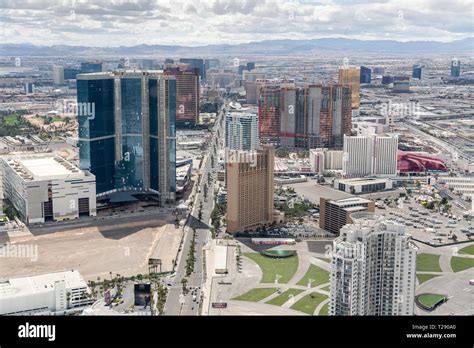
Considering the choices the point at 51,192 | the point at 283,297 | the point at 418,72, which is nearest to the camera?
the point at 283,297

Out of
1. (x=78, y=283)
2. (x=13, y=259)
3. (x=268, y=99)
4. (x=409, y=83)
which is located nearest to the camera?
(x=78, y=283)

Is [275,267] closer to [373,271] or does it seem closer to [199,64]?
[373,271]

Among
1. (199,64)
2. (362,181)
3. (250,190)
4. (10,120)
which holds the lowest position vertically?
(362,181)

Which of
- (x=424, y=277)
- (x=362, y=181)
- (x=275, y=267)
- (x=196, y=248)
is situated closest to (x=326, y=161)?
(x=362, y=181)

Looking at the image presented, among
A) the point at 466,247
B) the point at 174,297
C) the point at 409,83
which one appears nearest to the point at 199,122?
the point at 409,83

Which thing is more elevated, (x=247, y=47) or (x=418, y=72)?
(x=247, y=47)

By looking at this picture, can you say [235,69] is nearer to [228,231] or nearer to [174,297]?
[228,231]

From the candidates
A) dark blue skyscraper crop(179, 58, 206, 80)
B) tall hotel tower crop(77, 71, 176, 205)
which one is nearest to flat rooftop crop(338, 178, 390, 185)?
tall hotel tower crop(77, 71, 176, 205)
